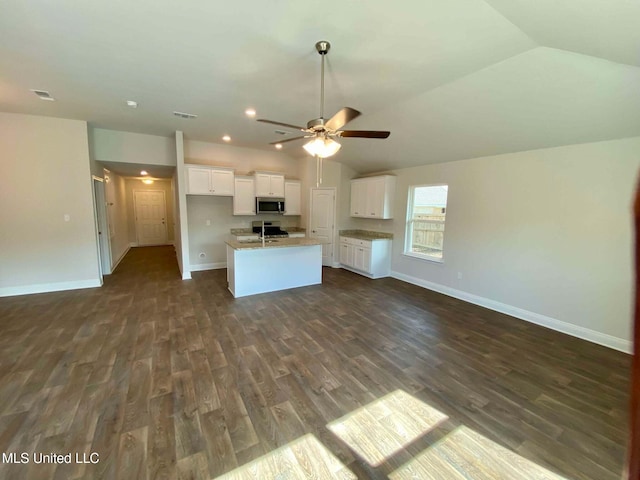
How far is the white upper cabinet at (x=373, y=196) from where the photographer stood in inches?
242

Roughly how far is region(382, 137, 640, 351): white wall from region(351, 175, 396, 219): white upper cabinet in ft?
3.68

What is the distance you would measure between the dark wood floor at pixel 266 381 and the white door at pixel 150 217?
5.65 metres

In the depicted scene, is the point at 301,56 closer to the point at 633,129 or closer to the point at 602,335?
the point at 633,129

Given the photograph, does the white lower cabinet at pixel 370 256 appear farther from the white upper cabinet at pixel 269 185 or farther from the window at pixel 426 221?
the white upper cabinet at pixel 269 185

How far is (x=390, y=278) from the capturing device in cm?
630

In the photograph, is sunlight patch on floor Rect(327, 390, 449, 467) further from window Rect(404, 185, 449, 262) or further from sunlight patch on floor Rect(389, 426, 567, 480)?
window Rect(404, 185, 449, 262)

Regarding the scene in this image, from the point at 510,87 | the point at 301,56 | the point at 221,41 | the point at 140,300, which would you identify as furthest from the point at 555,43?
the point at 140,300

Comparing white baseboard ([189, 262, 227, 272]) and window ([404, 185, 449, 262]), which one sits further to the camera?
white baseboard ([189, 262, 227, 272])

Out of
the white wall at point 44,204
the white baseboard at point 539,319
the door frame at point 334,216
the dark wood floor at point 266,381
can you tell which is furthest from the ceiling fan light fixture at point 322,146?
the white wall at point 44,204

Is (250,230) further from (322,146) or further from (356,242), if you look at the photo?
(322,146)

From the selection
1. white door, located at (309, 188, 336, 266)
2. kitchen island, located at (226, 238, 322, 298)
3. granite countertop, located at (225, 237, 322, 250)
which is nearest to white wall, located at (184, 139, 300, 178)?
white door, located at (309, 188, 336, 266)

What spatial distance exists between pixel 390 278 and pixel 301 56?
15.4 feet

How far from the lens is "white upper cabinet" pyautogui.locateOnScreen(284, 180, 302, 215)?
711 centimetres

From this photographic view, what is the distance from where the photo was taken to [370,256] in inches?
241
